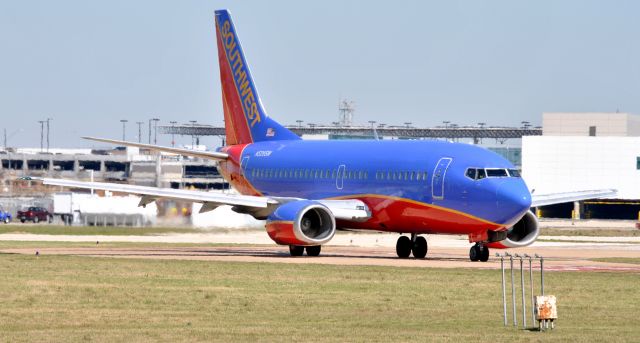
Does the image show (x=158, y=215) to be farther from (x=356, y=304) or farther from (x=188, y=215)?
(x=356, y=304)

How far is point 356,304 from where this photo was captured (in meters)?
33.1

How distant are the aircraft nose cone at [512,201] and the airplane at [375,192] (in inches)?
1.4

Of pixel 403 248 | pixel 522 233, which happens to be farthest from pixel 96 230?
pixel 522 233

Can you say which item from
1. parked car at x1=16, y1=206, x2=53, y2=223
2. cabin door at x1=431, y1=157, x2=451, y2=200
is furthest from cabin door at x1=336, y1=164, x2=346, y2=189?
parked car at x1=16, y1=206, x2=53, y2=223

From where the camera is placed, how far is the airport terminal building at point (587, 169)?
484 feet

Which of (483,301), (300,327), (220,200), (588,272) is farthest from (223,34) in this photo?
(300,327)

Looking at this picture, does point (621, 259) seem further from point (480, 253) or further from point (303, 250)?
point (303, 250)

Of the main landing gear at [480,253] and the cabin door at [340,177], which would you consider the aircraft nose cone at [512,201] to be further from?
the cabin door at [340,177]

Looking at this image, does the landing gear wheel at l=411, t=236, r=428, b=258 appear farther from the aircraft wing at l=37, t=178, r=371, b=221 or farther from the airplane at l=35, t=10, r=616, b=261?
the aircraft wing at l=37, t=178, r=371, b=221

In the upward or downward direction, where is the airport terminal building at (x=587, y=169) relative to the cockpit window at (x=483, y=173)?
upward

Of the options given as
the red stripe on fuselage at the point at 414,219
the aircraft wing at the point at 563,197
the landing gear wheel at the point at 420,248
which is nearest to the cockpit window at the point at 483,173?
the red stripe on fuselage at the point at 414,219

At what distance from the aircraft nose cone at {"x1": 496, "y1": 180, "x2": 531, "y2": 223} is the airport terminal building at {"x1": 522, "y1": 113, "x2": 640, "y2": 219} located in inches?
3851

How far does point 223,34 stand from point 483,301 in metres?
34.7

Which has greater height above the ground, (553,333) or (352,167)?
(352,167)
